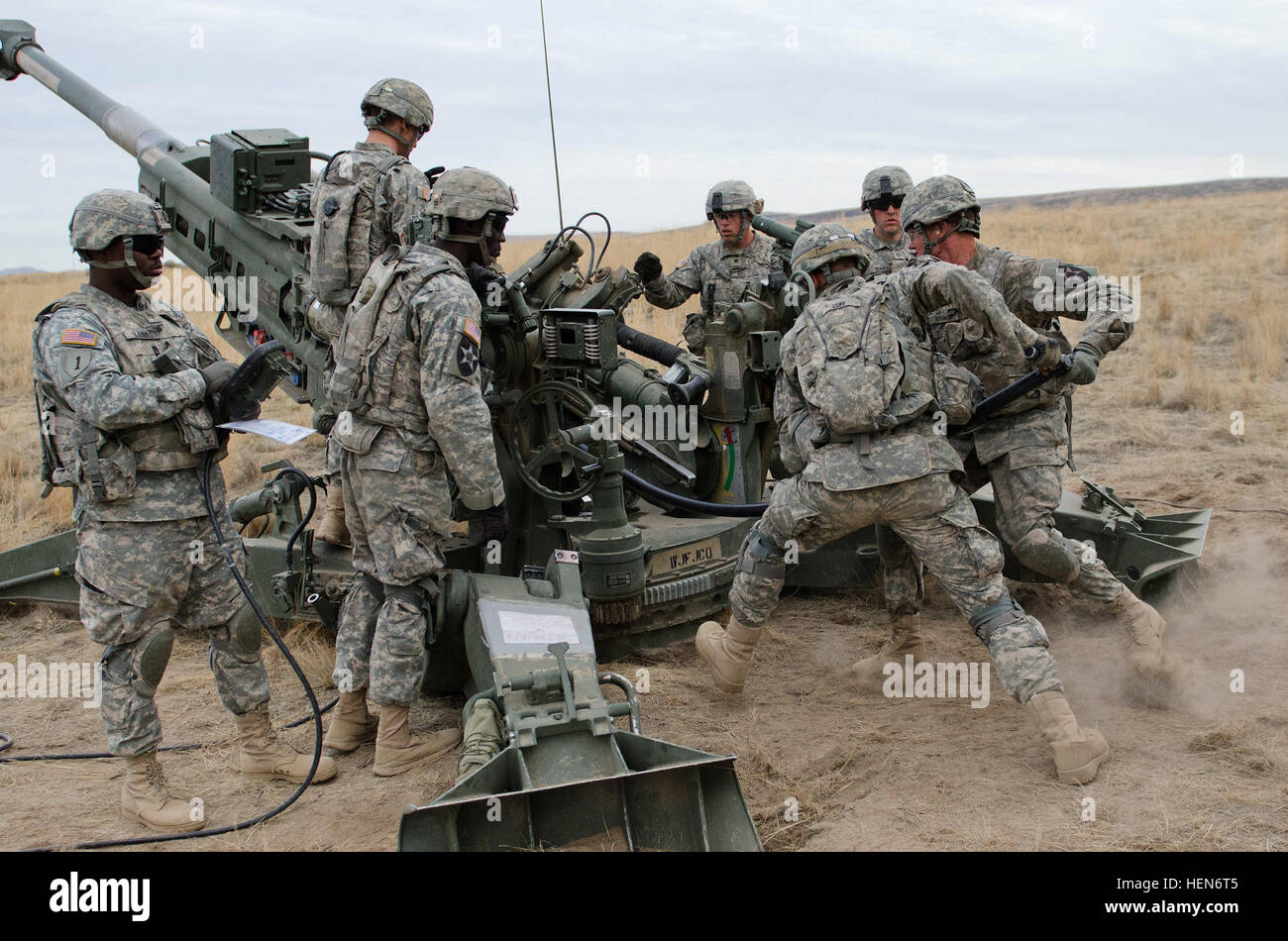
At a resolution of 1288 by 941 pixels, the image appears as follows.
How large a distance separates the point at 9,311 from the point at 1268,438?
1941cm

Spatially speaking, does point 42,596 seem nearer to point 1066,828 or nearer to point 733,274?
point 733,274

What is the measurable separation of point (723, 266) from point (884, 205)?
1.29 meters

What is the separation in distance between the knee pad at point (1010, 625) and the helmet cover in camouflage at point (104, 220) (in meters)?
3.41

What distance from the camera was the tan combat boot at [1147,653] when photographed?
493cm

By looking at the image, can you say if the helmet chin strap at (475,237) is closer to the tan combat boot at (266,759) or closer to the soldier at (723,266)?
the tan combat boot at (266,759)

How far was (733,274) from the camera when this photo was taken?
793 centimetres

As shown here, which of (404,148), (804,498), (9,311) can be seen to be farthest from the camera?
(9,311)

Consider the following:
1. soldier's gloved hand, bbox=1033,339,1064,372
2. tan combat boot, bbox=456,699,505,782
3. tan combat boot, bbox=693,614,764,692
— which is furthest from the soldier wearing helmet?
tan combat boot, bbox=456,699,505,782

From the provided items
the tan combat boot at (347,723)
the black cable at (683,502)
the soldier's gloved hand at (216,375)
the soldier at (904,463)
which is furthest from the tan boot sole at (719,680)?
the soldier's gloved hand at (216,375)

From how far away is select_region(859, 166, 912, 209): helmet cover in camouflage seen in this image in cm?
709

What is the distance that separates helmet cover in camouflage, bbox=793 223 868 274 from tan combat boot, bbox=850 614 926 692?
1.74 meters

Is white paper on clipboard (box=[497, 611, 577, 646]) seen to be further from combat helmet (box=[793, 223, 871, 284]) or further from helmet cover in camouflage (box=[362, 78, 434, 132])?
helmet cover in camouflage (box=[362, 78, 434, 132])

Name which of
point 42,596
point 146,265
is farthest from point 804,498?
point 42,596

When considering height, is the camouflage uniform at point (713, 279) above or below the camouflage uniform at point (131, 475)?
above
